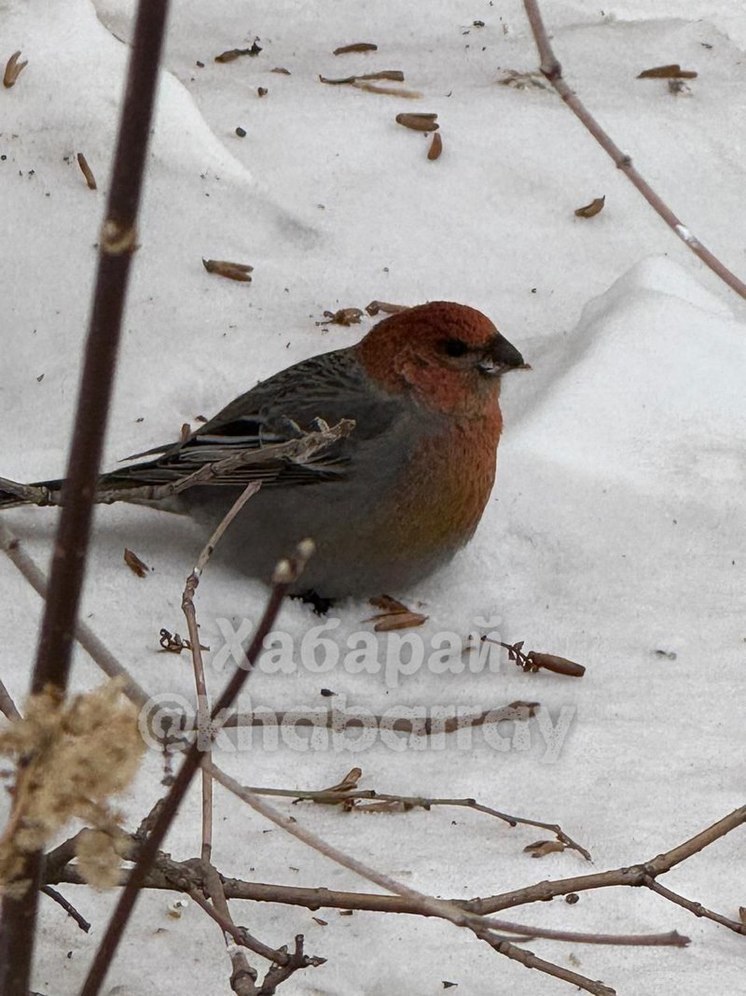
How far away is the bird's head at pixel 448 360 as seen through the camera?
142 inches

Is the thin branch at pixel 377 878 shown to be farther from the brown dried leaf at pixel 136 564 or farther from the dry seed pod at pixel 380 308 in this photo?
the dry seed pod at pixel 380 308

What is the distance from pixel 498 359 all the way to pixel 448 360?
0.37 feet

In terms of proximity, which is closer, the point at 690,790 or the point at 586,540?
the point at 690,790

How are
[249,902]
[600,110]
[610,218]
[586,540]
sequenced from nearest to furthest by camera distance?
[249,902], [586,540], [610,218], [600,110]

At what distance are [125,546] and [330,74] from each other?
2496 millimetres

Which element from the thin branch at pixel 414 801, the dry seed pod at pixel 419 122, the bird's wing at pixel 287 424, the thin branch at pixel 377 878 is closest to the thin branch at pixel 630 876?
the thin branch at pixel 377 878

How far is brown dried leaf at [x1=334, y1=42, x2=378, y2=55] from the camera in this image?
5664mm

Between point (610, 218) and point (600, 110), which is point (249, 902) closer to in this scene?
point (610, 218)

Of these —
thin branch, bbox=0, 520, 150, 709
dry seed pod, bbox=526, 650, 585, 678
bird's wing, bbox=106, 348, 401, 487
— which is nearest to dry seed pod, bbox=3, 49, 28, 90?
bird's wing, bbox=106, 348, 401, 487

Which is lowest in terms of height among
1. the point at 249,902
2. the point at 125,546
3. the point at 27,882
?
the point at 125,546

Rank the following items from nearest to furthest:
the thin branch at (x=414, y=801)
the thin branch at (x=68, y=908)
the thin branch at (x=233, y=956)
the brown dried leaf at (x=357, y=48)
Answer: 1. the thin branch at (x=233, y=956)
2. the thin branch at (x=68, y=908)
3. the thin branch at (x=414, y=801)
4. the brown dried leaf at (x=357, y=48)

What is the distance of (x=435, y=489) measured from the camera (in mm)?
3502

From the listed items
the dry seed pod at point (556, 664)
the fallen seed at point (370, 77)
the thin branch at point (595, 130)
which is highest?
the thin branch at point (595, 130)

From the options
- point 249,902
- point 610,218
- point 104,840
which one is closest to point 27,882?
point 104,840
